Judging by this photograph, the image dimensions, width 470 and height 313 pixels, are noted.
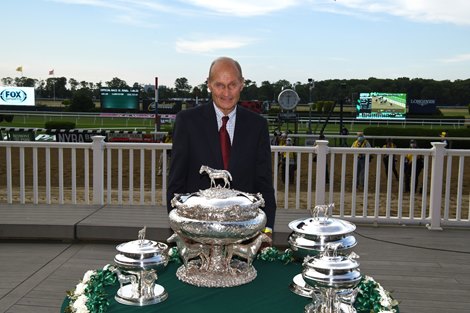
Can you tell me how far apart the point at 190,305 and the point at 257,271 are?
1.59 feet

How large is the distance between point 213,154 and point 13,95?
4975cm

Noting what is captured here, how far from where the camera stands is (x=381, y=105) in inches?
1273

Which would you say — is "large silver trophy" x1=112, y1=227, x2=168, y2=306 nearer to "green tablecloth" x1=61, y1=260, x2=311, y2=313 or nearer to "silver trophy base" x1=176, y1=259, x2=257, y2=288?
"green tablecloth" x1=61, y1=260, x2=311, y2=313

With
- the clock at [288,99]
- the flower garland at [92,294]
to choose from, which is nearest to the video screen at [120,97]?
the clock at [288,99]

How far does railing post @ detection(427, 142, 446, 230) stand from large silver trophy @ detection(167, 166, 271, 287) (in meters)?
4.64

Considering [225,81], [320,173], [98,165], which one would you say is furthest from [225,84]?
[98,165]

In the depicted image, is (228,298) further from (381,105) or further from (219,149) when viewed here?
(381,105)

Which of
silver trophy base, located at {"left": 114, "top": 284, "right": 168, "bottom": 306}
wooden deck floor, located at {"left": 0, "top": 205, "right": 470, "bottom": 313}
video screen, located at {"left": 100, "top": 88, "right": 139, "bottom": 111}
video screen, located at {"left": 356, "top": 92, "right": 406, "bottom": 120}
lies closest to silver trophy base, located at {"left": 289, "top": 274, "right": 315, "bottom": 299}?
silver trophy base, located at {"left": 114, "top": 284, "right": 168, "bottom": 306}

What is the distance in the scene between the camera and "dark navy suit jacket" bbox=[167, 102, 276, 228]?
2307 mm

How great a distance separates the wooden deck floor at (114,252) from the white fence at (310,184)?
314 mm

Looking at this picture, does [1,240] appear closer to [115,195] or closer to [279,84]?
[115,195]

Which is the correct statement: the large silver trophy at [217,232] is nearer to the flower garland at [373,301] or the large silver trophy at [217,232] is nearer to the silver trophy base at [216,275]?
the silver trophy base at [216,275]

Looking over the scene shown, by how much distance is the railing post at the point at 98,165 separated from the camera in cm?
640

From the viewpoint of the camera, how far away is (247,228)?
5.93 ft
